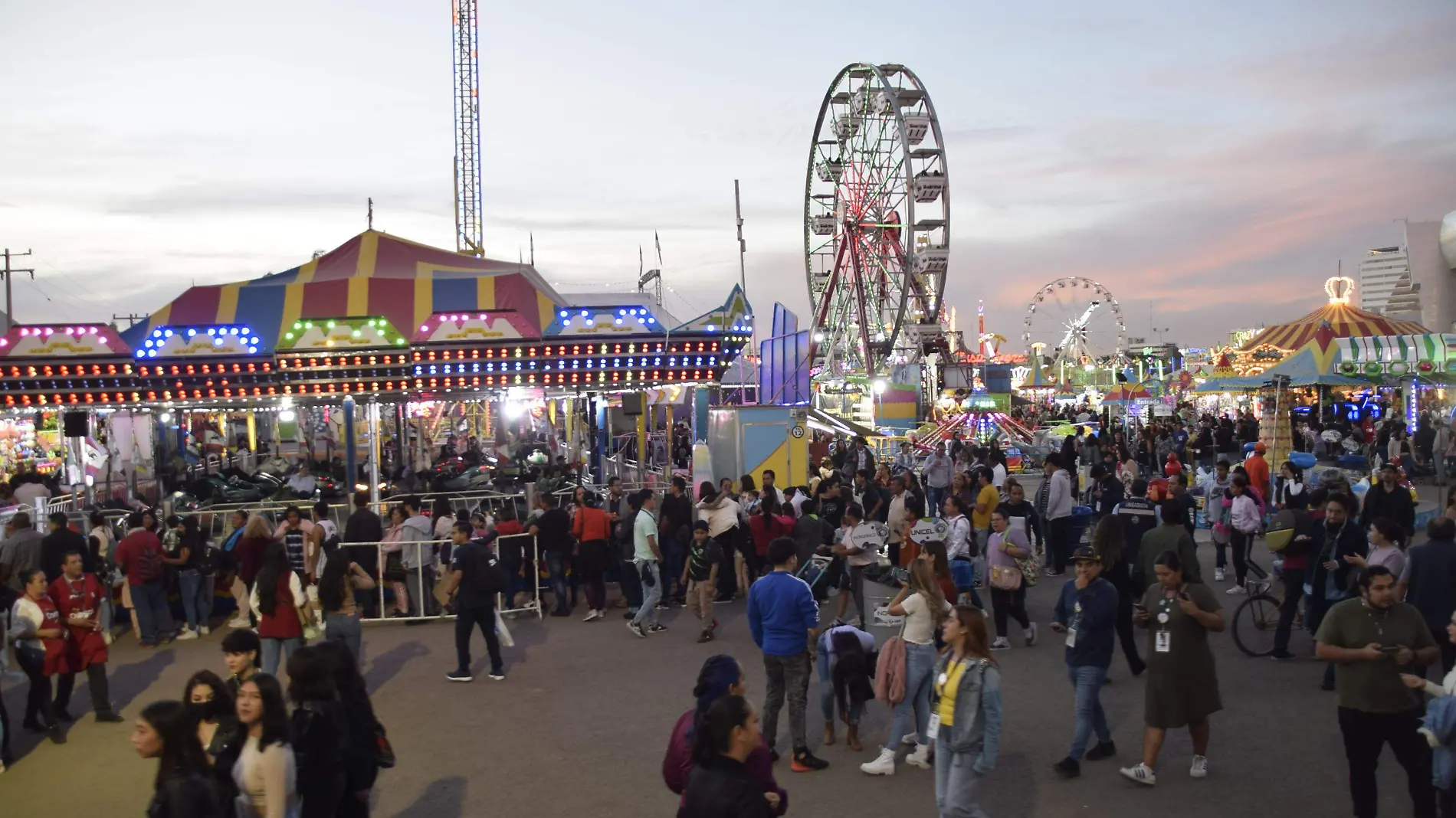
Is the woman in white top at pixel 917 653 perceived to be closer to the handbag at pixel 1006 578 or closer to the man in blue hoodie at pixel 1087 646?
the man in blue hoodie at pixel 1087 646

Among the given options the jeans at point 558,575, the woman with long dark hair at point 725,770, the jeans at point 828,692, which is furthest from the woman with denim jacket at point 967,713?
the jeans at point 558,575

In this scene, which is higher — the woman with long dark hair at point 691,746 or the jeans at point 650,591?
the woman with long dark hair at point 691,746

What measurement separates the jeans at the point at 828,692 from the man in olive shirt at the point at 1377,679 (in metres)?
2.66

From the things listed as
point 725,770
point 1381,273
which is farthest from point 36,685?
point 1381,273

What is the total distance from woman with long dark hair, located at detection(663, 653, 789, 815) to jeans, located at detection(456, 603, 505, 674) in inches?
179

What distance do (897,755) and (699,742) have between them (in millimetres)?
3475

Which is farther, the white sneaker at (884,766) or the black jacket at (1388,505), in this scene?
the black jacket at (1388,505)

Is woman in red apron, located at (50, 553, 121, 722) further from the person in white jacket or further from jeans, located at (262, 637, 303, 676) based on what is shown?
the person in white jacket

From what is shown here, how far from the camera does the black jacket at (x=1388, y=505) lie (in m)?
9.88

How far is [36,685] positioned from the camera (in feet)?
25.6

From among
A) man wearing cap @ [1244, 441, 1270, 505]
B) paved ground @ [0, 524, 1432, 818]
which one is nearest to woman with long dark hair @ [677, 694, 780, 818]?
paved ground @ [0, 524, 1432, 818]

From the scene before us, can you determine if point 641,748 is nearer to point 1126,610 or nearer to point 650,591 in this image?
point 650,591

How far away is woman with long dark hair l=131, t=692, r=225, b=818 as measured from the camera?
384 centimetres

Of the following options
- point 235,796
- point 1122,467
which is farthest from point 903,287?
A: point 235,796
